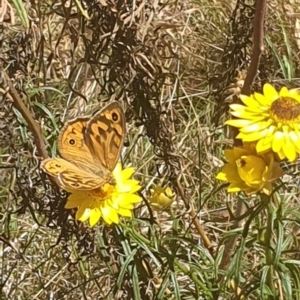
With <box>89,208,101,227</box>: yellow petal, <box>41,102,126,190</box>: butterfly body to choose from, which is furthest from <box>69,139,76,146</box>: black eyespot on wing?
<box>89,208,101,227</box>: yellow petal

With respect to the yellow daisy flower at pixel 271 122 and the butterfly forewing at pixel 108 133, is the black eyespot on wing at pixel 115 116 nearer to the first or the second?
the butterfly forewing at pixel 108 133

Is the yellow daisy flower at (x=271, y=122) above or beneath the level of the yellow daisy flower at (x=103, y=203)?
above

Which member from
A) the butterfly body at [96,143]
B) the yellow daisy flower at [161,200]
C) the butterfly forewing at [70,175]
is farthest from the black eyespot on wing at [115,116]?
the yellow daisy flower at [161,200]

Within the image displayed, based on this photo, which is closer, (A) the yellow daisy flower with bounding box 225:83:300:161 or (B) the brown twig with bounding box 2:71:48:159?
(A) the yellow daisy flower with bounding box 225:83:300:161

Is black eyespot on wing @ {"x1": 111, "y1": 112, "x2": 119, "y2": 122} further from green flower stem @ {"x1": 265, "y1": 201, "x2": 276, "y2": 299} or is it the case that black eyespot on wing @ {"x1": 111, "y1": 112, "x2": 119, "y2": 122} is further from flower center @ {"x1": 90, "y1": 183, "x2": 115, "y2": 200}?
green flower stem @ {"x1": 265, "y1": 201, "x2": 276, "y2": 299}

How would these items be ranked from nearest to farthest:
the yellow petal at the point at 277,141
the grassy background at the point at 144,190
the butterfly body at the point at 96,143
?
1. the yellow petal at the point at 277,141
2. the butterfly body at the point at 96,143
3. the grassy background at the point at 144,190

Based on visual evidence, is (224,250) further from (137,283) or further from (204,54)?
(204,54)
